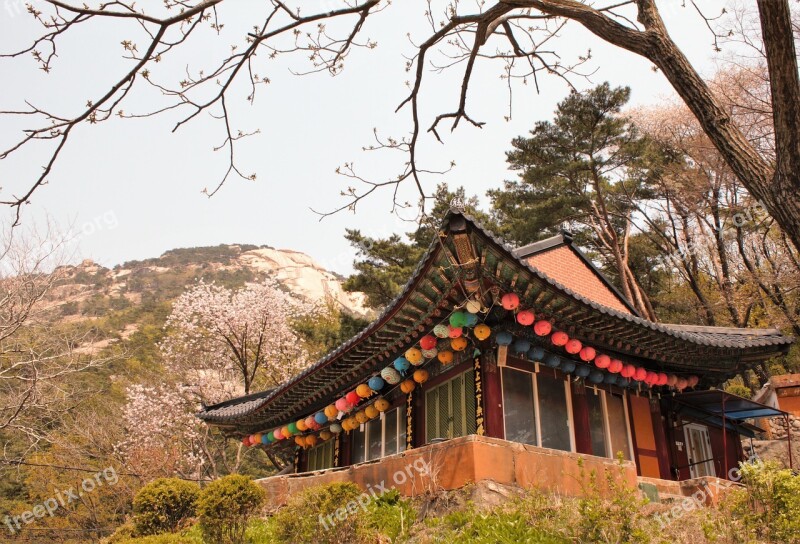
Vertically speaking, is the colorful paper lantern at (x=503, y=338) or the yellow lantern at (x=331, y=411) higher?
the colorful paper lantern at (x=503, y=338)

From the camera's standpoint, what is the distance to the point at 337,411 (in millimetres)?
13633

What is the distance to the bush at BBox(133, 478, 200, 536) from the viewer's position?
11758mm

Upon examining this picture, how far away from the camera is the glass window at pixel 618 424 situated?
11.6 m

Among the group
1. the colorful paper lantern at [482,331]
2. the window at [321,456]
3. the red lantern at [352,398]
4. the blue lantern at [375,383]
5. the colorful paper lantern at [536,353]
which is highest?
the colorful paper lantern at [482,331]

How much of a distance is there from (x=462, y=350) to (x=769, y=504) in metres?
5.09

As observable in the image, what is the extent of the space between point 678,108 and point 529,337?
1709 centimetres

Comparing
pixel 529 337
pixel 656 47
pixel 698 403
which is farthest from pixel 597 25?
pixel 698 403

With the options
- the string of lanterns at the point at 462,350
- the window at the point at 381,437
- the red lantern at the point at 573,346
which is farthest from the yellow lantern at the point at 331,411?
the red lantern at the point at 573,346

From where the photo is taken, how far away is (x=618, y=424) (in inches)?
463

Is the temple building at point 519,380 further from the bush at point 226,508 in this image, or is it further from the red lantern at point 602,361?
the bush at point 226,508

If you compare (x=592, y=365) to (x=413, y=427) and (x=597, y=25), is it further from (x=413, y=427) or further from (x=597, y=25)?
(x=597, y=25)

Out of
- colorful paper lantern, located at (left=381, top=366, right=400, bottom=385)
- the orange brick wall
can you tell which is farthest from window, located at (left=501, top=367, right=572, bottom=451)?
the orange brick wall

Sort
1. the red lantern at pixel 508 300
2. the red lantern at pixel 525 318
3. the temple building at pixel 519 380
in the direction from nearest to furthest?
the temple building at pixel 519 380, the red lantern at pixel 508 300, the red lantern at pixel 525 318

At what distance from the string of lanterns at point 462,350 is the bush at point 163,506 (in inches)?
124
